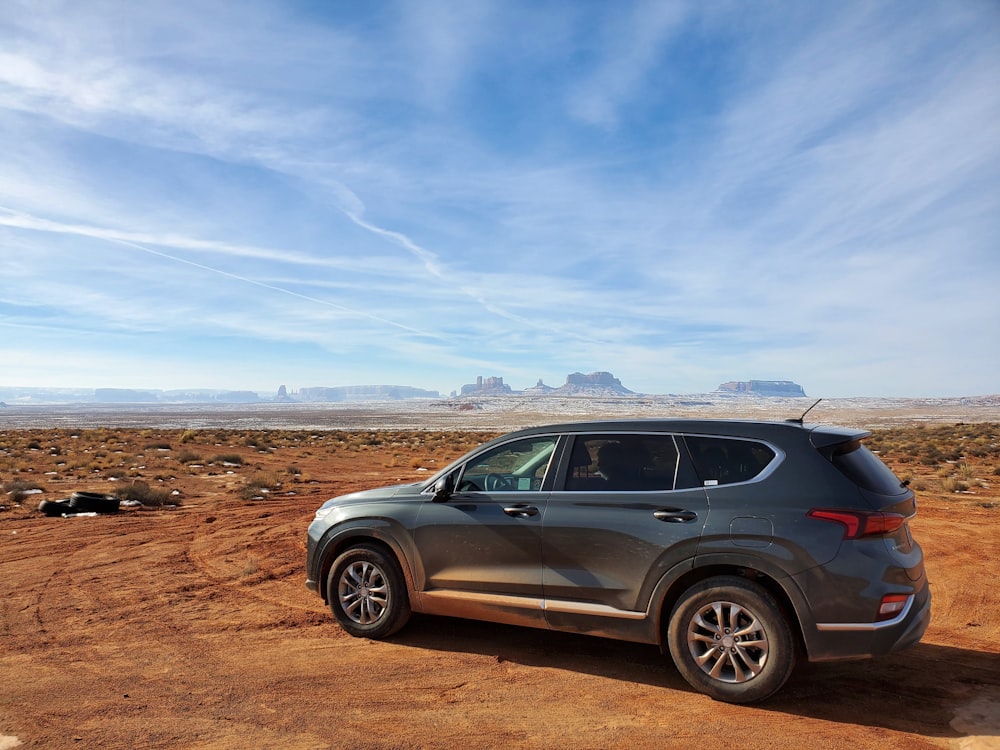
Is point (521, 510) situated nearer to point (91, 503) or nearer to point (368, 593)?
point (368, 593)

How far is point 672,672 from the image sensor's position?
16.7 feet

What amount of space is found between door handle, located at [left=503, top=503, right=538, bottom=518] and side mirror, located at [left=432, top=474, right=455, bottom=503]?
52 centimetres

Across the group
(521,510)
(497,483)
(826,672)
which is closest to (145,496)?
(497,483)

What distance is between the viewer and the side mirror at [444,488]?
5.52 metres

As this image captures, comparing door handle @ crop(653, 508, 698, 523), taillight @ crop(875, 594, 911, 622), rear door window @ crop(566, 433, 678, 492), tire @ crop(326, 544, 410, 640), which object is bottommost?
tire @ crop(326, 544, 410, 640)

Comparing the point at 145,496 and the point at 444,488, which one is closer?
the point at 444,488

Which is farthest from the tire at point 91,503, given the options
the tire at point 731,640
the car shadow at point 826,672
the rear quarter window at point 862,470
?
the rear quarter window at point 862,470

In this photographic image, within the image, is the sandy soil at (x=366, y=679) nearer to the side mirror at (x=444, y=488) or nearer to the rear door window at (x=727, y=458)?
the side mirror at (x=444, y=488)

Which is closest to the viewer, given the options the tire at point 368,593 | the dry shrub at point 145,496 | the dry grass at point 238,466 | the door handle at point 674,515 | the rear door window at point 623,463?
the door handle at point 674,515

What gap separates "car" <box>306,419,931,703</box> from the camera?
4.25 m

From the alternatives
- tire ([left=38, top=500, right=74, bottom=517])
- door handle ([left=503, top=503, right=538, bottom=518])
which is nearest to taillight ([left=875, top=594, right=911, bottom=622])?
door handle ([left=503, top=503, right=538, bottom=518])

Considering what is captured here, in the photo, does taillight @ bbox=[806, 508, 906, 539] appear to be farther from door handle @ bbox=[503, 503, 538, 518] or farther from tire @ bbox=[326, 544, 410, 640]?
tire @ bbox=[326, 544, 410, 640]

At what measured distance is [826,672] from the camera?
507cm

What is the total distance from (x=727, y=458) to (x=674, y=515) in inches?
22.4
